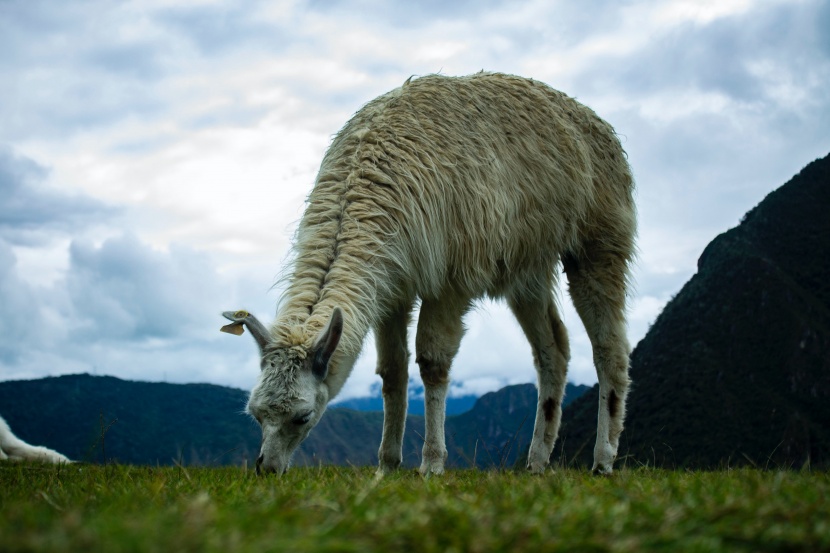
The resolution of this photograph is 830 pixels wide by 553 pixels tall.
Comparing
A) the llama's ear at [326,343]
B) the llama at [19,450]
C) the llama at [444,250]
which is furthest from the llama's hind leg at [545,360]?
the llama at [19,450]

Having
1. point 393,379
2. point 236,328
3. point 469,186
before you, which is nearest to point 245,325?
point 236,328

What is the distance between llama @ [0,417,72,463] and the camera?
7.64m

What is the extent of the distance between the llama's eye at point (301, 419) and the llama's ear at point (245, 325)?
0.50 m

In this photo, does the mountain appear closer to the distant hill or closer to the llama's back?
the distant hill

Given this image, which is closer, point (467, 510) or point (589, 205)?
point (467, 510)

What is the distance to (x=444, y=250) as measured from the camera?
5.81 metres

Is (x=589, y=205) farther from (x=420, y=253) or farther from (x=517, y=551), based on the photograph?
(x=517, y=551)

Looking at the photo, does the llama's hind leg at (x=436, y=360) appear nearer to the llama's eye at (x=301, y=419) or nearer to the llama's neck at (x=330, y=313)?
the llama's neck at (x=330, y=313)

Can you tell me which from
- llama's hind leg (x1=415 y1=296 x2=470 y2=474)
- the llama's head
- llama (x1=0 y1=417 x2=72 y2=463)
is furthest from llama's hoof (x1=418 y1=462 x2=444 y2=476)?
llama (x1=0 y1=417 x2=72 y2=463)

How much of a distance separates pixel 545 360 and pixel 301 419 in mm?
3413

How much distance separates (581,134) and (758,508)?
17.8ft

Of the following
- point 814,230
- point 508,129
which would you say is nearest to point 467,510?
point 508,129

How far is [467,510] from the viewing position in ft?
6.49

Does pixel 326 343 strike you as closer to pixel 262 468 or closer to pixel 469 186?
pixel 262 468
